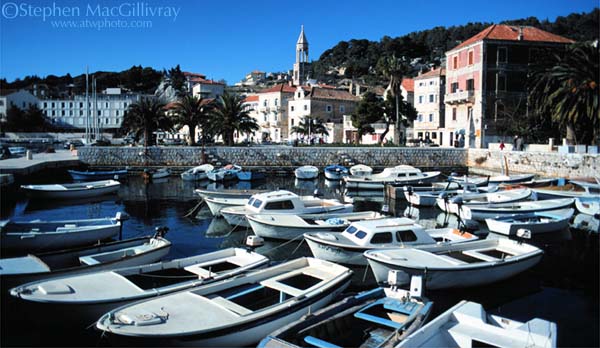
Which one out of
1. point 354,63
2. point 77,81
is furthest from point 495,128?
point 77,81

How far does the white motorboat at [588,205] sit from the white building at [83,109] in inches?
4742

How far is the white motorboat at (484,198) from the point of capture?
1236 inches

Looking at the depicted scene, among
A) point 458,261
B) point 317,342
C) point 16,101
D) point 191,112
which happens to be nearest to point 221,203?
point 458,261

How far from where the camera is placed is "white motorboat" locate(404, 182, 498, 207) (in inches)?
1377

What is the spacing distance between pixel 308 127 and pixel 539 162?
140 ft

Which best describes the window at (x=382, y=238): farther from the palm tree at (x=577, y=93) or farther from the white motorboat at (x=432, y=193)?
the palm tree at (x=577, y=93)

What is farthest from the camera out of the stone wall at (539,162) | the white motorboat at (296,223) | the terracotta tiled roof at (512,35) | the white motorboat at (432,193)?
the terracotta tiled roof at (512,35)

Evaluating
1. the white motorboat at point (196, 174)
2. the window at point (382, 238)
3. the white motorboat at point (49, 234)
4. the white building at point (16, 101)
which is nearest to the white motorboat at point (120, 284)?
the window at point (382, 238)

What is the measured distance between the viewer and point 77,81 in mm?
188750

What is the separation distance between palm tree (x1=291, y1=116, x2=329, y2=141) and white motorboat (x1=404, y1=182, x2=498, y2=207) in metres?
48.3

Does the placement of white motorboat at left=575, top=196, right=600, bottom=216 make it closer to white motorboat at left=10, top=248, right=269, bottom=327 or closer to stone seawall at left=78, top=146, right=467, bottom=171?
white motorboat at left=10, top=248, right=269, bottom=327

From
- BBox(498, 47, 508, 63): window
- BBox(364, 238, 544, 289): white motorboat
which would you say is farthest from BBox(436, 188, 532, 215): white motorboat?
BBox(498, 47, 508, 63): window

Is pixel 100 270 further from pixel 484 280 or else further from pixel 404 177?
pixel 404 177

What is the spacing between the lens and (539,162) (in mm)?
48562
